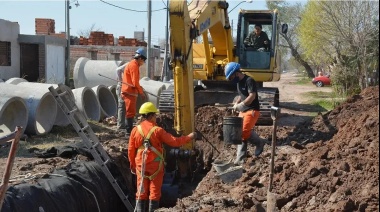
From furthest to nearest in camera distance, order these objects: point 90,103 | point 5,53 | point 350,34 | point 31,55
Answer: point 31,55 → point 350,34 → point 5,53 → point 90,103

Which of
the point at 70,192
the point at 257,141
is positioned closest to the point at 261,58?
the point at 257,141

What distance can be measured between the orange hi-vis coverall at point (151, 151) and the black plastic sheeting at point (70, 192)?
2.84 feet

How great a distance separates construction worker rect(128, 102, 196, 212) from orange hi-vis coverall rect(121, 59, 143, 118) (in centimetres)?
334

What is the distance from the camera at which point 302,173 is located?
6191mm

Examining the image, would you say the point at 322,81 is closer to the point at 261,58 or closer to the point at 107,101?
the point at 107,101

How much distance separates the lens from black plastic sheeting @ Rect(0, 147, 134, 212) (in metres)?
6.11

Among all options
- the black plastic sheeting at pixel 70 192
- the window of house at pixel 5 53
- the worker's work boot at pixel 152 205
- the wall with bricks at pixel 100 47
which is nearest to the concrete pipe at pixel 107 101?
the window of house at pixel 5 53

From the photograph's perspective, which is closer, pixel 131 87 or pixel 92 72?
pixel 131 87

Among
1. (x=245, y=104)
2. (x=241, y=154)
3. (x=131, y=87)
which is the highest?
(x=131, y=87)

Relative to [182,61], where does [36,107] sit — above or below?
below

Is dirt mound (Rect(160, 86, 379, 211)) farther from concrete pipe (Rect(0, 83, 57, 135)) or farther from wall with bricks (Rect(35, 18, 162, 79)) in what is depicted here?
wall with bricks (Rect(35, 18, 162, 79))

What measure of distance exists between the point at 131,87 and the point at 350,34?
13.8 metres

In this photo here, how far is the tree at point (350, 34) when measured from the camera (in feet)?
Result: 58.4

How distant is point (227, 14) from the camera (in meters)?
10.9
